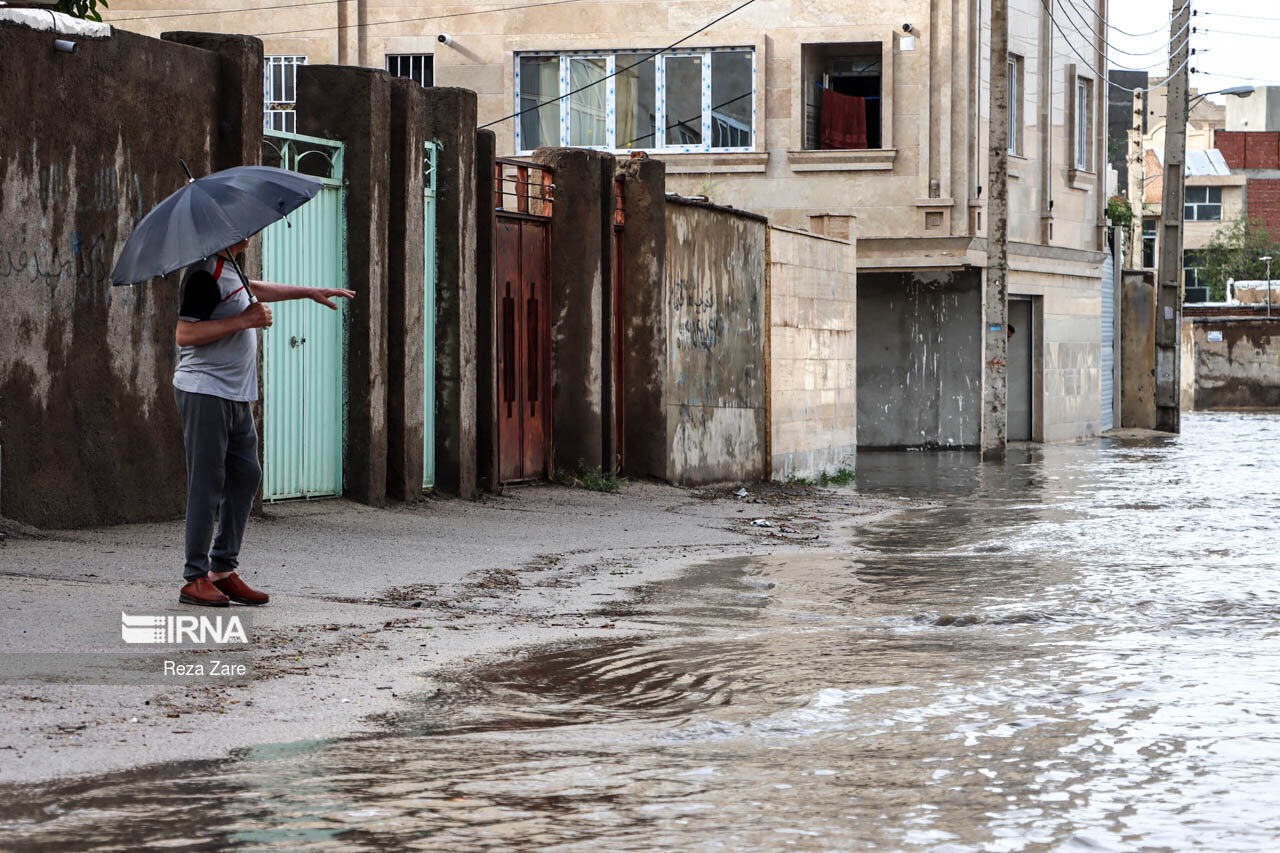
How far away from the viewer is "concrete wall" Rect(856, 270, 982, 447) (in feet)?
95.3

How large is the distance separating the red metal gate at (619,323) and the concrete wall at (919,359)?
1354 cm

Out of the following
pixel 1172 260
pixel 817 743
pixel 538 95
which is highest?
pixel 538 95

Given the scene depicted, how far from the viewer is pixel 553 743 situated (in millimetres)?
5742

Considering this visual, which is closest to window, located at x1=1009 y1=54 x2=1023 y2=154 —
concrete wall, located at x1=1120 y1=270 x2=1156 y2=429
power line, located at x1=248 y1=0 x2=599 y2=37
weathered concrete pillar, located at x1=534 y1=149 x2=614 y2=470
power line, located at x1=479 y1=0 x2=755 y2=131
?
power line, located at x1=479 y1=0 x2=755 y2=131

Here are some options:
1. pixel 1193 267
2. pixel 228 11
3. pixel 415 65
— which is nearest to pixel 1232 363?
pixel 1193 267

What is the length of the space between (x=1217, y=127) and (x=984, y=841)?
298 ft

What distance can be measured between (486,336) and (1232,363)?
42.7 m

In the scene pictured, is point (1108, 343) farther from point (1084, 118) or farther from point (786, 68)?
point (786, 68)

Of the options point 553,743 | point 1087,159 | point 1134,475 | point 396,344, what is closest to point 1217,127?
point 1087,159

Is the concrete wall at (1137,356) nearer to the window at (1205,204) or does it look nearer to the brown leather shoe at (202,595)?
the brown leather shoe at (202,595)

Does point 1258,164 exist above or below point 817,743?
above

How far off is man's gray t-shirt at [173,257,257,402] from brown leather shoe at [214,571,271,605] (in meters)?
0.79

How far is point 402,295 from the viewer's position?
41.4 feet

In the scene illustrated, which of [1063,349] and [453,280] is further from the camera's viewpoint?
[1063,349]
